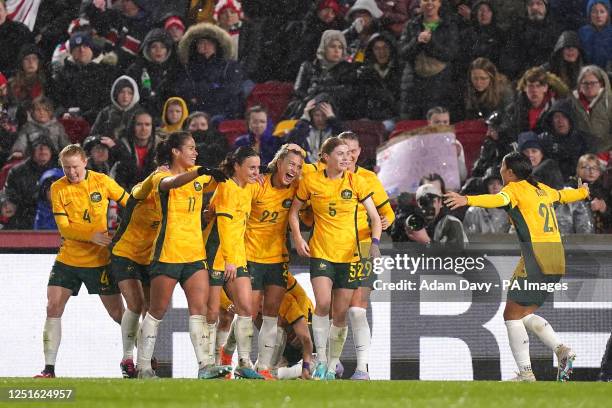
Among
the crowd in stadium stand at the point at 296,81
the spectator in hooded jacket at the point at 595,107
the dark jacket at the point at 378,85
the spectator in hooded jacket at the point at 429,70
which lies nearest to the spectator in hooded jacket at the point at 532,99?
the crowd in stadium stand at the point at 296,81

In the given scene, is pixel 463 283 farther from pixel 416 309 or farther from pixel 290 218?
pixel 290 218

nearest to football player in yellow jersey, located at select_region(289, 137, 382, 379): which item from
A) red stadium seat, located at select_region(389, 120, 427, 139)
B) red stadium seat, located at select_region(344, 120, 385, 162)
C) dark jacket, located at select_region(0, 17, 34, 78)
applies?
red stadium seat, located at select_region(344, 120, 385, 162)

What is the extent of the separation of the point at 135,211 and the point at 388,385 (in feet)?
8.98

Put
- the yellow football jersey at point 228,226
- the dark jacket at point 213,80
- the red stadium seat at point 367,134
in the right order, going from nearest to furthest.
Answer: the yellow football jersey at point 228,226 < the red stadium seat at point 367,134 < the dark jacket at point 213,80

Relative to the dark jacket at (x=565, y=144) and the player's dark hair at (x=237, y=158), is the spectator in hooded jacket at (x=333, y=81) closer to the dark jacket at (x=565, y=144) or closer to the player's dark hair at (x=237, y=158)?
the dark jacket at (x=565, y=144)

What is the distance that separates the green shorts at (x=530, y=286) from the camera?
10.8 meters

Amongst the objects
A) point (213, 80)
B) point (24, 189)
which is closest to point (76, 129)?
point (24, 189)

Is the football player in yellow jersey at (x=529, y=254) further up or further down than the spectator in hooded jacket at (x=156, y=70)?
further down

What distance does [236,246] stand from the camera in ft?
33.7

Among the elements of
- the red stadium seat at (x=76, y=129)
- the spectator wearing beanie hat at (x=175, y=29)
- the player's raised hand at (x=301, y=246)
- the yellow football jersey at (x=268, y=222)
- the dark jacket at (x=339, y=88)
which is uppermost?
the spectator wearing beanie hat at (x=175, y=29)

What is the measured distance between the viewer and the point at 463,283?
36.3ft

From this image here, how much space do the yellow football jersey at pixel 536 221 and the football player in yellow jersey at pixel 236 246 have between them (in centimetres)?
218

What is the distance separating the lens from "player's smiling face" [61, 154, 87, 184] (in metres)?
10.6

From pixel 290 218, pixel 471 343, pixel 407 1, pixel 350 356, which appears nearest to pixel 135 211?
pixel 290 218
